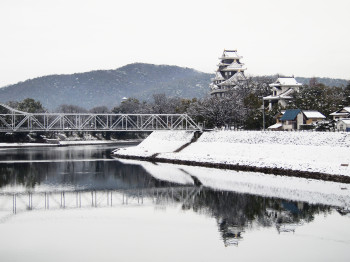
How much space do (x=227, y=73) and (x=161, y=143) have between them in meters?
50.4

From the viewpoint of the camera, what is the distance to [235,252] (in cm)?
2369

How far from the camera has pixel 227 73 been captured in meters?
128

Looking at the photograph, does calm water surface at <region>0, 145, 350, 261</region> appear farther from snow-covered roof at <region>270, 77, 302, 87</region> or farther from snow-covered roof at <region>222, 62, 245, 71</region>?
snow-covered roof at <region>222, 62, 245, 71</region>

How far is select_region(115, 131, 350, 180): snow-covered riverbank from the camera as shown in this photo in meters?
50.2

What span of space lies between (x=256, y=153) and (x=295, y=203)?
27504 millimetres

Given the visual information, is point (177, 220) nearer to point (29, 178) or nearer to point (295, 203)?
point (295, 203)

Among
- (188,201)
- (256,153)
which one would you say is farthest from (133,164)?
(188,201)

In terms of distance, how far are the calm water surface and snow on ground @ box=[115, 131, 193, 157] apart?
101ft

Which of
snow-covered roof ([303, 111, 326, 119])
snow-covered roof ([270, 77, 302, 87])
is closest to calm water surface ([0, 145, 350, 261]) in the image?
snow-covered roof ([303, 111, 326, 119])

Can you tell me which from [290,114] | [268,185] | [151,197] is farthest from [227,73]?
[151,197]

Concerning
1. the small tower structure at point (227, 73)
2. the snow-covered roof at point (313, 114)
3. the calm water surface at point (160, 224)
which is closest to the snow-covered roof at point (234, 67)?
the small tower structure at point (227, 73)

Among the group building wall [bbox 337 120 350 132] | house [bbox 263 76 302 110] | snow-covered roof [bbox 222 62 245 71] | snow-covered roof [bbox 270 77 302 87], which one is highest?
snow-covered roof [bbox 222 62 245 71]

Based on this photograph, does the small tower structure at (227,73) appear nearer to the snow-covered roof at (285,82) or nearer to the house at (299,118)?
the snow-covered roof at (285,82)

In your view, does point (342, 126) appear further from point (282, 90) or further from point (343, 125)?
point (282, 90)
